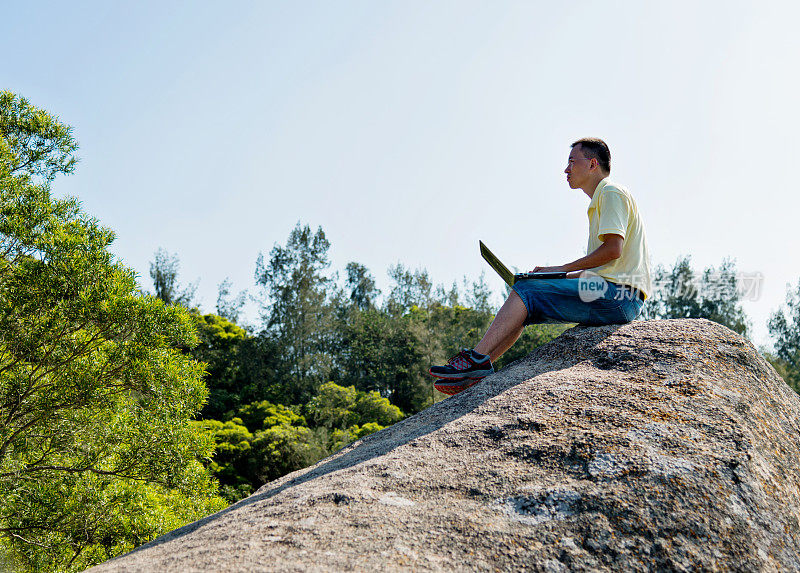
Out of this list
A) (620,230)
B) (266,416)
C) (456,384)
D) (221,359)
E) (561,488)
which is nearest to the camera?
(561,488)

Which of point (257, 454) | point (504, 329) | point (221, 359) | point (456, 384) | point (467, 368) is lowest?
point (257, 454)

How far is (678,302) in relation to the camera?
117 ft

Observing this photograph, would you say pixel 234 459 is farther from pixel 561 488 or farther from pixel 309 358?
pixel 561 488

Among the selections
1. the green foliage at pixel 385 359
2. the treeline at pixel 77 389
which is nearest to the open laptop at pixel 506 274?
the treeline at pixel 77 389

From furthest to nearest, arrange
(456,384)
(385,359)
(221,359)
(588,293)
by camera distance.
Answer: (385,359) < (221,359) < (456,384) < (588,293)

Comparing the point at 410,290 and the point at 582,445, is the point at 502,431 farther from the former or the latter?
the point at 410,290

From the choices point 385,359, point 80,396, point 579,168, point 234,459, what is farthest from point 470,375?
point 385,359

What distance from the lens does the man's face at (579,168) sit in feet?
15.3

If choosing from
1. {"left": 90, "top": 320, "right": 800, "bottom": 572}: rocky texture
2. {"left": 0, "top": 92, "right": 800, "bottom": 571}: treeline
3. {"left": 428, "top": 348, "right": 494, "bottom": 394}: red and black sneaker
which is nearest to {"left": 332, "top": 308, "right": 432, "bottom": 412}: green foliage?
{"left": 0, "top": 92, "right": 800, "bottom": 571}: treeline

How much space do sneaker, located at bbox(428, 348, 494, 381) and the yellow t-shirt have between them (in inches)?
42.1

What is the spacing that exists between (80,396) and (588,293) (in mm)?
7363

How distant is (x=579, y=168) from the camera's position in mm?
4684

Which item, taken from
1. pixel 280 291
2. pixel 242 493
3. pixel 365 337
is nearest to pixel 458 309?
pixel 365 337

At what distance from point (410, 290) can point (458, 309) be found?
7.41m
